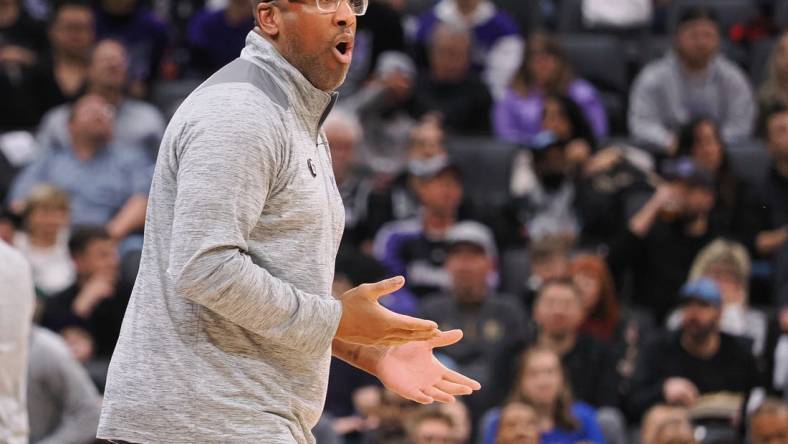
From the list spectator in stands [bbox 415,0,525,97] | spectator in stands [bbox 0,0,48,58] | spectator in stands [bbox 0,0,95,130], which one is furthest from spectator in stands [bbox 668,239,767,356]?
spectator in stands [bbox 0,0,48,58]

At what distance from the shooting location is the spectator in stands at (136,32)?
9094mm

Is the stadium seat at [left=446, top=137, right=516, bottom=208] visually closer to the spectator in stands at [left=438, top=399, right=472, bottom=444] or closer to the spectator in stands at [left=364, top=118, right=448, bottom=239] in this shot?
the spectator in stands at [left=364, top=118, right=448, bottom=239]

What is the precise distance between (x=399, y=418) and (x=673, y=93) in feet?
11.4

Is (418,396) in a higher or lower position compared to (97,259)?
higher

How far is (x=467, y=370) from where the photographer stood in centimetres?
686

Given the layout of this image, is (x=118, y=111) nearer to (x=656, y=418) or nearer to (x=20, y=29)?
(x=20, y=29)

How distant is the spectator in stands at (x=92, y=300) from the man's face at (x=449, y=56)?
277 centimetres

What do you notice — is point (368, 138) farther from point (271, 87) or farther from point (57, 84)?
point (271, 87)

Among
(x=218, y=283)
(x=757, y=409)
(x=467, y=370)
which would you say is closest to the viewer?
(x=218, y=283)

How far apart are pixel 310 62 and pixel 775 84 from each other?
656 centimetres

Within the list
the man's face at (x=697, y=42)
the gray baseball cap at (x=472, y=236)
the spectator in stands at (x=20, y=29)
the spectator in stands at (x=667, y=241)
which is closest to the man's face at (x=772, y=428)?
the spectator in stands at (x=667, y=241)

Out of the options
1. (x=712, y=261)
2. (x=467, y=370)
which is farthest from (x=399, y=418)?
(x=712, y=261)

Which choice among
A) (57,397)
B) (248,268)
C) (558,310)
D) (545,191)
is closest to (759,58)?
(545,191)

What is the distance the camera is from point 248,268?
2373mm
